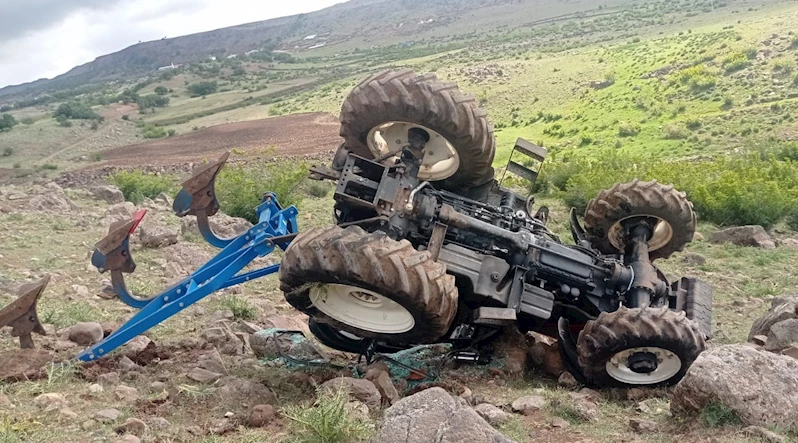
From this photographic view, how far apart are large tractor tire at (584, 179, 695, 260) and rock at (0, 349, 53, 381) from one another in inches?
206

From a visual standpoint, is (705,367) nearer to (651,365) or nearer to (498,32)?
(651,365)

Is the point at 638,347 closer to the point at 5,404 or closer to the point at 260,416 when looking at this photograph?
the point at 260,416

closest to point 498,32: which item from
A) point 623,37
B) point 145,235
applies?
point 623,37

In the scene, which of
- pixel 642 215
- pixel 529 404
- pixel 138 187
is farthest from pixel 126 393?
pixel 138 187

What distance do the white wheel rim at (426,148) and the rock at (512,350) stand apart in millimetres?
1516

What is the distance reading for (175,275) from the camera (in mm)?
9211

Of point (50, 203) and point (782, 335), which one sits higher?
point (50, 203)

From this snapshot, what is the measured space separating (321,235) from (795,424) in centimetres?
313

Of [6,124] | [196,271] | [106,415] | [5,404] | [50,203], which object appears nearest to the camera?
[106,415]

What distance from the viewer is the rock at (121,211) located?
40.7ft

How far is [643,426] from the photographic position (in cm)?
459

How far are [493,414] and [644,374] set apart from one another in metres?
1.76

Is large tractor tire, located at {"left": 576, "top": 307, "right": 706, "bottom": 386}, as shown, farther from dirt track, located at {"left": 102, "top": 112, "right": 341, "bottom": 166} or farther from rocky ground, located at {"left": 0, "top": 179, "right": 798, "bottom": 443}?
dirt track, located at {"left": 102, "top": 112, "right": 341, "bottom": 166}

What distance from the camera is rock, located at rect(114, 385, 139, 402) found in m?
5.03
